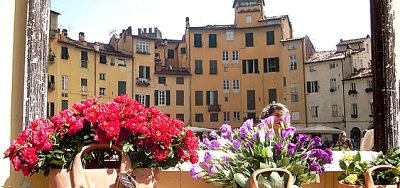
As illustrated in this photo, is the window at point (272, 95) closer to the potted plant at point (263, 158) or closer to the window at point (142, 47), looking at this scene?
the window at point (142, 47)

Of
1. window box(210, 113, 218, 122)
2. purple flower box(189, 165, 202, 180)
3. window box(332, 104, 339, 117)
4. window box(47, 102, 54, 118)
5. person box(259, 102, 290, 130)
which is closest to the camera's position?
purple flower box(189, 165, 202, 180)

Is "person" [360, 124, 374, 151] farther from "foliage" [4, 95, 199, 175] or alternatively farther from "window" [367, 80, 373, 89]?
"foliage" [4, 95, 199, 175]

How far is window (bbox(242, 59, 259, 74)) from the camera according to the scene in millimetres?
2216

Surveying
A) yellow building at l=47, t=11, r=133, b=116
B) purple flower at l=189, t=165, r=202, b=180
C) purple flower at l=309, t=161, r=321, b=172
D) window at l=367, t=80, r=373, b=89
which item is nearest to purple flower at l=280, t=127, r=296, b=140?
purple flower at l=309, t=161, r=321, b=172

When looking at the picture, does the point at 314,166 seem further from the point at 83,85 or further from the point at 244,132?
the point at 83,85

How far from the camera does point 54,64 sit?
5.88ft

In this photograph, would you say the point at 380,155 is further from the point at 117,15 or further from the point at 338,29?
the point at 117,15

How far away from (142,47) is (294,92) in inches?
32.1

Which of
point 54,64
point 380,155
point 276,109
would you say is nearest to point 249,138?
point 380,155

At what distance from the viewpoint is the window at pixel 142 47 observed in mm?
2073

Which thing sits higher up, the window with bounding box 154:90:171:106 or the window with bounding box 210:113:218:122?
the window with bounding box 154:90:171:106

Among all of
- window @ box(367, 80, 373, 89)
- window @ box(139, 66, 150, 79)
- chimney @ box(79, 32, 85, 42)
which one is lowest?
window @ box(367, 80, 373, 89)

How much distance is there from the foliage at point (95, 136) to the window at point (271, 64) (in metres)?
1.06

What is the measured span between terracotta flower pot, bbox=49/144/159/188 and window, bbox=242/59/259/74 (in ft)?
3.71
